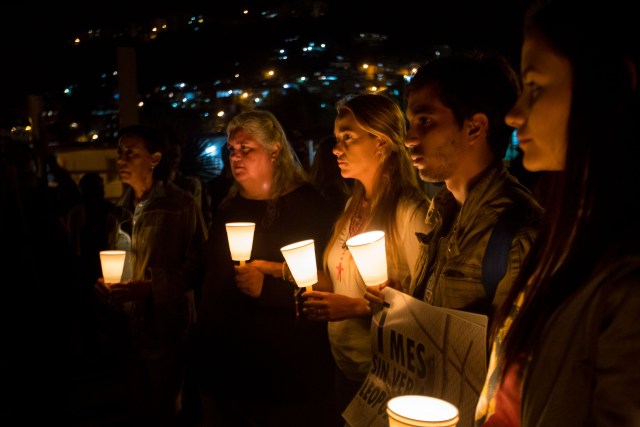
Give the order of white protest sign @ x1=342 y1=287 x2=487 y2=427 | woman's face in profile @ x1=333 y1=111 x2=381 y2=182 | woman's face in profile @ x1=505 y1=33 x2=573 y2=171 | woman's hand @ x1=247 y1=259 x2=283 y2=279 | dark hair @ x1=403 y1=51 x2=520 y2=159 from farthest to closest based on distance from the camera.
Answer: woman's hand @ x1=247 y1=259 x2=283 y2=279, woman's face in profile @ x1=333 y1=111 x2=381 y2=182, dark hair @ x1=403 y1=51 x2=520 y2=159, white protest sign @ x1=342 y1=287 x2=487 y2=427, woman's face in profile @ x1=505 y1=33 x2=573 y2=171

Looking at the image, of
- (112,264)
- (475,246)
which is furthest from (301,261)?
(112,264)

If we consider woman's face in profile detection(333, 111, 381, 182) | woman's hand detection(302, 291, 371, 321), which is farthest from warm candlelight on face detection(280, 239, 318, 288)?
woman's face in profile detection(333, 111, 381, 182)

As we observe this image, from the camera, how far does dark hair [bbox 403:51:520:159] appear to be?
7.59ft

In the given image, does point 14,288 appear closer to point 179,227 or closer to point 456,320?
point 179,227

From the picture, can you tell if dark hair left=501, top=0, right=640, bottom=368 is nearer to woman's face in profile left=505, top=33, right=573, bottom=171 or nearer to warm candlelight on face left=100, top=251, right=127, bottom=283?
woman's face in profile left=505, top=33, right=573, bottom=171

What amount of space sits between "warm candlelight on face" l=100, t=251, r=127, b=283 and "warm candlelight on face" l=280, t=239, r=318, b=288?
5.08 feet

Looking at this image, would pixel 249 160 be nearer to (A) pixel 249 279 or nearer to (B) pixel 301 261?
(A) pixel 249 279

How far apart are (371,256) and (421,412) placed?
87 cm

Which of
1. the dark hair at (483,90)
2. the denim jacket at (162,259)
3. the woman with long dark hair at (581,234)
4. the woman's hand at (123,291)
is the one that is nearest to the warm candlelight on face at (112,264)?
the woman's hand at (123,291)

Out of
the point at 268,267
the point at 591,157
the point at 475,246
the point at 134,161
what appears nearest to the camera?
the point at 591,157

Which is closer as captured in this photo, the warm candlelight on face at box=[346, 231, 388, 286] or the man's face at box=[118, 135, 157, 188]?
the warm candlelight on face at box=[346, 231, 388, 286]

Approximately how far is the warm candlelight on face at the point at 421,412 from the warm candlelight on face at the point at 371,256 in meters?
0.83

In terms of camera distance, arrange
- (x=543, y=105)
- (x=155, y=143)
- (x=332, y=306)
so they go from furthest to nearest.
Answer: (x=155, y=143) → (x=332, y=306) → (x=543, y=105)

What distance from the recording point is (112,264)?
3908mm
